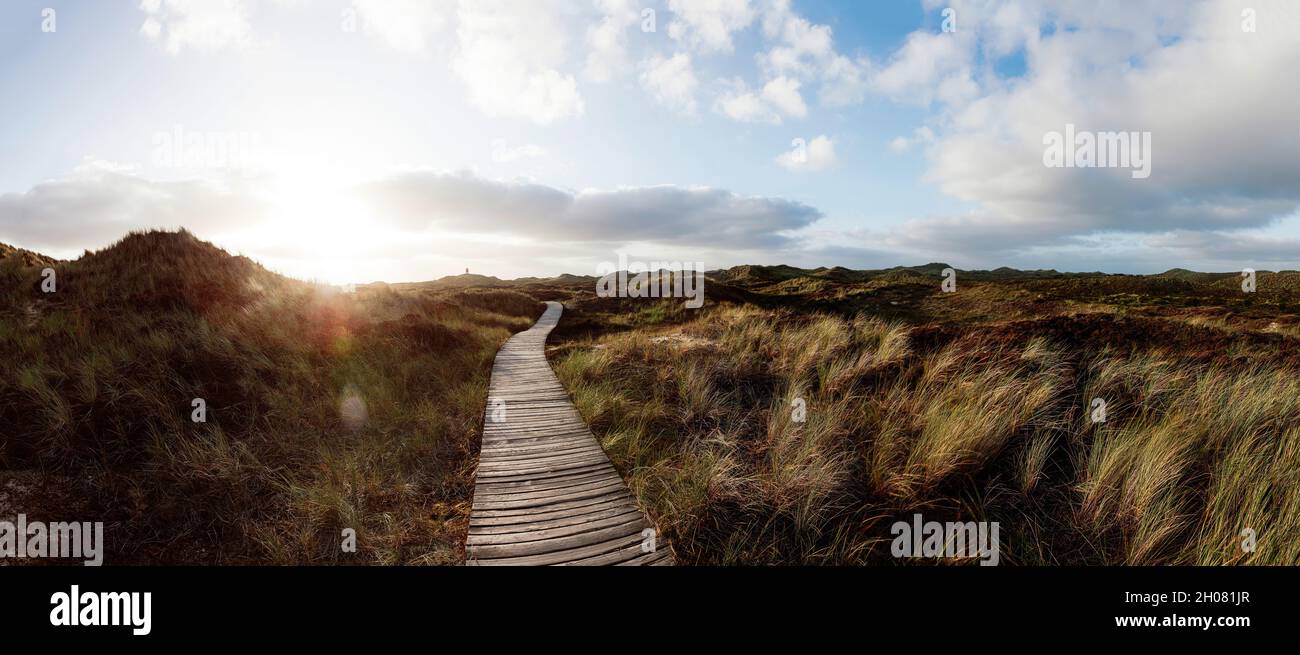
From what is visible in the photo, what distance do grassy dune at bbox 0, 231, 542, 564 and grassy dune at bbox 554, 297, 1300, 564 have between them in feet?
9.03

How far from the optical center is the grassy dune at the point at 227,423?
4512 mm

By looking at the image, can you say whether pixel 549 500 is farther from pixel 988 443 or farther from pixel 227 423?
pixel 227 423

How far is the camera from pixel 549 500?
15.7ft

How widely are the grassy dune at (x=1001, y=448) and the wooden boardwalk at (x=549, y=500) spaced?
31 cm

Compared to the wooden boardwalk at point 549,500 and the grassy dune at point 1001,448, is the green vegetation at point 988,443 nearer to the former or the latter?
the grassy dune at point 1001,448

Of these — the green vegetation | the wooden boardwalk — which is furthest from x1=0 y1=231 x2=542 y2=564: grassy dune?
the green vegetation

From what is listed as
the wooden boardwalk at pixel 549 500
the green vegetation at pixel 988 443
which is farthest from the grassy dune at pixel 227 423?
the green vegetation at pixel 988 443

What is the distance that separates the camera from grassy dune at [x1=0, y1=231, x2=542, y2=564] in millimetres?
4512

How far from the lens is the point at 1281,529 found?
321 cm

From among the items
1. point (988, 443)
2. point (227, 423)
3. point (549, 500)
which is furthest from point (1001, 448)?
point (227, 423)

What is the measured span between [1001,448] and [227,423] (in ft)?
34.4
